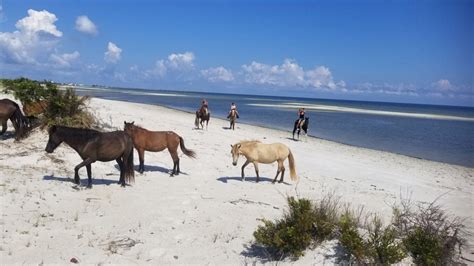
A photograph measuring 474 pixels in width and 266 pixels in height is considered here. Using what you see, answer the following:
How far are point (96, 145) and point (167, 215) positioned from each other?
2656mm

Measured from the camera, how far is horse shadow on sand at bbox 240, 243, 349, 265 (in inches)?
226

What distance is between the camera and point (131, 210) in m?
7.75

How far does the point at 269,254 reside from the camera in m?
6.06

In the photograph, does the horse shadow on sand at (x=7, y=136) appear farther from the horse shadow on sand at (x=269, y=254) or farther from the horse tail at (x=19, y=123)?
the horse shadow on sand at (x=269, y=254)

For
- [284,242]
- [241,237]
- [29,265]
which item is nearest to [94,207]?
[29,265]

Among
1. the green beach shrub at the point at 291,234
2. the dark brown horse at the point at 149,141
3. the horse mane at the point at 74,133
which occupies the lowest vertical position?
the green beach shrub at the point at 291,234

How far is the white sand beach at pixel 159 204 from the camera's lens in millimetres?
5949

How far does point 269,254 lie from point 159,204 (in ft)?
10.3

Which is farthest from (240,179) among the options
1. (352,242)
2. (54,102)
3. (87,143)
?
(54,102)

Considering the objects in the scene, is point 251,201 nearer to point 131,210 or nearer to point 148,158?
point 131,210

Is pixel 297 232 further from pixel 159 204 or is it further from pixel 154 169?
pixel 154 169

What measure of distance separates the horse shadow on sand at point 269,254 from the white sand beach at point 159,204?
0.10ft

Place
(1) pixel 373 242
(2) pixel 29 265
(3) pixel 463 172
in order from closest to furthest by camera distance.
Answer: (2) pixel 29 265
(1) pixel 373 242
(3) pixel 463 172

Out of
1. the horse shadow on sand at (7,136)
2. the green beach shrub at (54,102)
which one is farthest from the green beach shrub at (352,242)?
the horse shadow on sand at (7,136)
